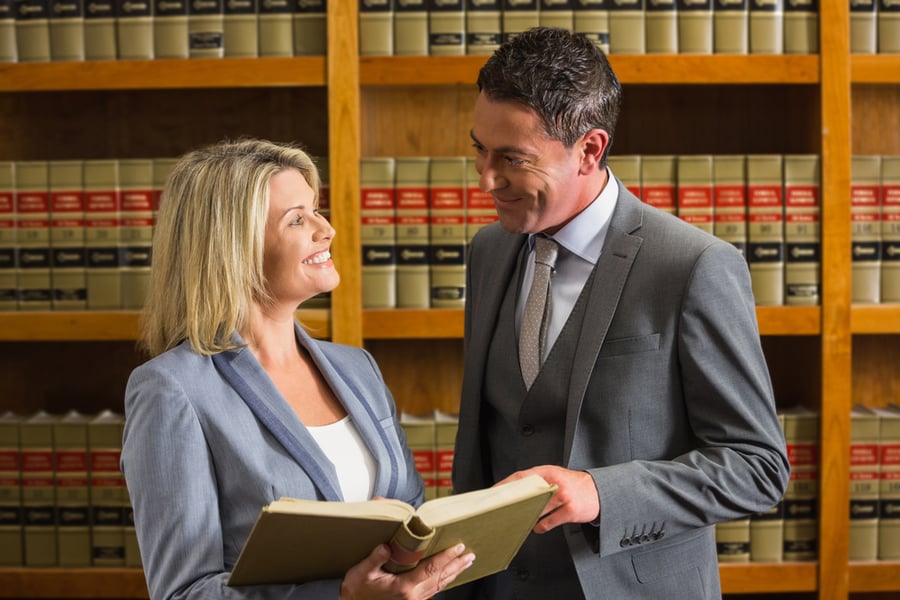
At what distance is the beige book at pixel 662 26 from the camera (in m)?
2.26

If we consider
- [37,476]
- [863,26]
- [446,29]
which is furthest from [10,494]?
[863,26]

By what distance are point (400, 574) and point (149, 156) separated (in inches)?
69.0

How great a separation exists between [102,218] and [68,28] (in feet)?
1.52

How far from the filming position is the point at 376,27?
2.26 m

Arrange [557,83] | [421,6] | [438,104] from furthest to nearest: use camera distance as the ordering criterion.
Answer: [438,104]
[421,6]
[557,83]

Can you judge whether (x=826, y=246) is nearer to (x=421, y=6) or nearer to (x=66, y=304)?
(x=421, y=6)

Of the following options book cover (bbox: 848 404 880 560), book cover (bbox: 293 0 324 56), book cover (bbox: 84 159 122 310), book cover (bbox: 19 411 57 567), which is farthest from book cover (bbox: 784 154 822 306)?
book cover (bbox: 19 411 57 567)

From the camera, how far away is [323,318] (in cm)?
228

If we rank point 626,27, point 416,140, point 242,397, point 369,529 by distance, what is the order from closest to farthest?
point 369,529, point 242,397, point 626,27, point 416,140

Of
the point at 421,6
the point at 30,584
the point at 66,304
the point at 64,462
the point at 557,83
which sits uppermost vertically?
the point at 421,6

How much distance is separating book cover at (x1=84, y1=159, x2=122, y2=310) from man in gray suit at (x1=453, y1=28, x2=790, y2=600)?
1188 millimetres

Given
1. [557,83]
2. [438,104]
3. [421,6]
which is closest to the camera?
[557,83]

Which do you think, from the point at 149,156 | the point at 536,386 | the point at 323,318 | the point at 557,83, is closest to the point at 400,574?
the point at 536,386

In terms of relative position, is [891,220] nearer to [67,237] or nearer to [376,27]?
[376,27]
